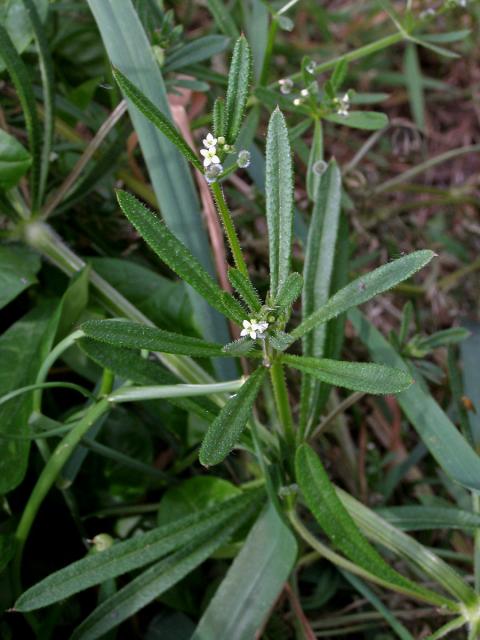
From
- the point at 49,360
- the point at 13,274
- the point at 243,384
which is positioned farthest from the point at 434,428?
the point at 13,274

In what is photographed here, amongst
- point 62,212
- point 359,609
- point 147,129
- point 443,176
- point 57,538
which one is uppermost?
point 147,129

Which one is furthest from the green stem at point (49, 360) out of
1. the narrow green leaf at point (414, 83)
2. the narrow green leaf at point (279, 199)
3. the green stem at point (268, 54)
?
the narrow green leaf at point (414, 83)

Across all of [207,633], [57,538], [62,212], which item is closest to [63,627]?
[57,538]

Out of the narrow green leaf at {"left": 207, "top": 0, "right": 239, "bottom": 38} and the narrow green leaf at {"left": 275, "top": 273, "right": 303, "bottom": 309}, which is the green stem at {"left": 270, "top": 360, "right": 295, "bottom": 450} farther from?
the narrow green leaf at {"left": 207, "top": 0, "right": 239, "bottom": 38}

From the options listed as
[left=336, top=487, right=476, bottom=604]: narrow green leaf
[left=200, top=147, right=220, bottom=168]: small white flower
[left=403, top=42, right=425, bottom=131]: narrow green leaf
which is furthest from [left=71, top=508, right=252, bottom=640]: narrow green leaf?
[left=403, top=42, right=425, bottom=131]: narrow green leaf

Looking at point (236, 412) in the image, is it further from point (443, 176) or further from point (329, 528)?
point (443, 176)

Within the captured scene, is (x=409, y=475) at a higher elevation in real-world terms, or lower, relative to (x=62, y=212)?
lower

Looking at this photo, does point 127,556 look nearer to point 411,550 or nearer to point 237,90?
point 411,550
